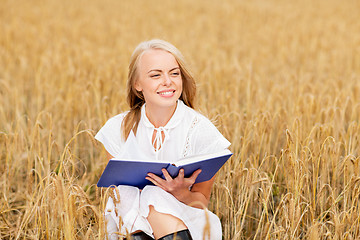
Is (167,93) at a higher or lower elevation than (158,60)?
lower

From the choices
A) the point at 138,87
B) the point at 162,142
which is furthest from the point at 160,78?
the point at 162,142

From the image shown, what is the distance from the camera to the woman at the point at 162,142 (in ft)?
5.25

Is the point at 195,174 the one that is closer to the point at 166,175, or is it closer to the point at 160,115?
the point at 166,175

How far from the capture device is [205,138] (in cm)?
177

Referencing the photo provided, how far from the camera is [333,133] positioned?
2.49 m

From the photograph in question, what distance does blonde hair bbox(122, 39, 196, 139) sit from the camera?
5.80 feet

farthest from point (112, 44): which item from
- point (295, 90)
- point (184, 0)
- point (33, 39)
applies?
point (184, 0)

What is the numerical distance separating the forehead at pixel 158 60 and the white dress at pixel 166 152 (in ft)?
0.61

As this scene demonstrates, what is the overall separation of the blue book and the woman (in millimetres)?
34

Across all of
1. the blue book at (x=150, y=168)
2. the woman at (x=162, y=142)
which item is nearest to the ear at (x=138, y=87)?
the woman at (x=162, y=142)

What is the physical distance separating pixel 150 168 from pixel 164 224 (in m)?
0.21

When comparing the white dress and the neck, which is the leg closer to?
the white dress

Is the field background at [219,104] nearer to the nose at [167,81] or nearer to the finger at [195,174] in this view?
the finger at [195,174]

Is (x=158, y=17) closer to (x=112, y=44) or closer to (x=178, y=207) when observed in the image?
(x=112, y=44)
